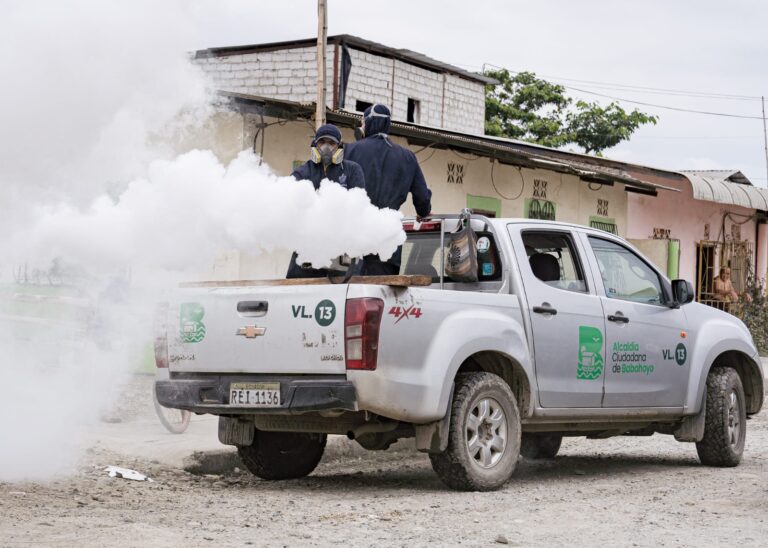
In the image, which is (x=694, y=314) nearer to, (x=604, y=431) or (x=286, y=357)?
(x=604, y=431)

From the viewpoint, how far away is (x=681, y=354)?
9.05m

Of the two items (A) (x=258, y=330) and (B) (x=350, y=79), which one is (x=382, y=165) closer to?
(A) (x=258, y=330)

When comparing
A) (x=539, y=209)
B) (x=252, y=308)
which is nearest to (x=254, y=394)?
(x=252, y=308)

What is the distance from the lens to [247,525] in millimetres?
6121

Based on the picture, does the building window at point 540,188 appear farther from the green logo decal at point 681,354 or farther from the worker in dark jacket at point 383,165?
the worker in dark jacket at point 383,165

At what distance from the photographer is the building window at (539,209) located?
832 inches

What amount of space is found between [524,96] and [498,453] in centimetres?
3346

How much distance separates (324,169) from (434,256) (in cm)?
98

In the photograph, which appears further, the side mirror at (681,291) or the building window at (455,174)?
the building window at (455,174)

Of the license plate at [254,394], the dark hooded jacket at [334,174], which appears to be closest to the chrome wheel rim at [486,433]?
the license plate at [254,394]

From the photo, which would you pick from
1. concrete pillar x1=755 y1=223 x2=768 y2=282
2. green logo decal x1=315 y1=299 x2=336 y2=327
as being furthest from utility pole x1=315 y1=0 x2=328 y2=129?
concrete pillar x1=755 y1=223 x2=768 y2=282

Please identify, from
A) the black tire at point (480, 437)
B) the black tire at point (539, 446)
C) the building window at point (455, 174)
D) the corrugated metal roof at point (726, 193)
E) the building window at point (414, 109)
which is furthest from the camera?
the building window at point (414, 109)

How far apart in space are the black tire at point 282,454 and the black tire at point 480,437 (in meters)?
1.28

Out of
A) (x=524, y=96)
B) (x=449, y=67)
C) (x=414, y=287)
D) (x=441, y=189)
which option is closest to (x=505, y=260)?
(x=414, y=287)
